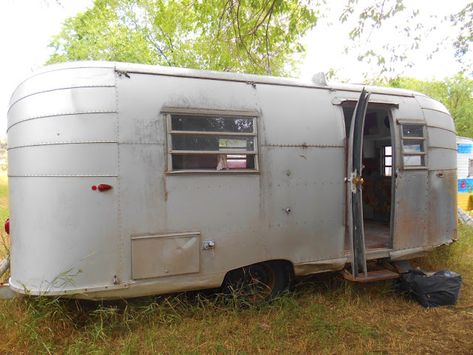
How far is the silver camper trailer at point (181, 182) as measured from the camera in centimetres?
374

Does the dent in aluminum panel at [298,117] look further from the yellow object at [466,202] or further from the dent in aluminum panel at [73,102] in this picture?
the yellow object at [466,202]

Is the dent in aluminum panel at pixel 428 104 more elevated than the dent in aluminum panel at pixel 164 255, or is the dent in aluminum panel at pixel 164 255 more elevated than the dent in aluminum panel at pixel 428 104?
the dent in aluminum panel at pixel 428 104

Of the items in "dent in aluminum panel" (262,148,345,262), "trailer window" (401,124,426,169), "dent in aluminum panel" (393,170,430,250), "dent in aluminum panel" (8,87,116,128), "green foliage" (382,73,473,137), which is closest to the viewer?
"dent in aluminum panel" (8,87,116,128)

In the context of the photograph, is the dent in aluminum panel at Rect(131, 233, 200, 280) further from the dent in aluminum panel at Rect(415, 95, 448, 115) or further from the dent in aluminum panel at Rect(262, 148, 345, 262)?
the dent in aluminum panel at Rect(415, 95, 448, 115)

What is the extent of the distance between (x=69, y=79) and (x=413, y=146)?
441 cm

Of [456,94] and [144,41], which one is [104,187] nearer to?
[144,41]

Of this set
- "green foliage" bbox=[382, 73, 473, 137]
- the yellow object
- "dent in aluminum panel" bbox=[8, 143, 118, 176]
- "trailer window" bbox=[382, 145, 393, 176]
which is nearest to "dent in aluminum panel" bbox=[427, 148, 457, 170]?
"trailer window" bbox=[382, 145, 393, 176]

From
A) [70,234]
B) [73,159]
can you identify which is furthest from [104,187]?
[70,234]

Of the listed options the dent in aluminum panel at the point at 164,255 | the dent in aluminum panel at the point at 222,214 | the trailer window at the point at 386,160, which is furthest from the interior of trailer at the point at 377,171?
the dent in aluminum panel at the point at 164,255

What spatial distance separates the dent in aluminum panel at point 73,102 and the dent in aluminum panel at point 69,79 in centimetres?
6

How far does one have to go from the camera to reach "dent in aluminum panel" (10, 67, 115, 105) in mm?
3824

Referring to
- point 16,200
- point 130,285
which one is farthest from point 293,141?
point 16,200

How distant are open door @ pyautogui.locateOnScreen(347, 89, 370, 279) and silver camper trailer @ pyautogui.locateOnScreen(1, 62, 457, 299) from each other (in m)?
0.02

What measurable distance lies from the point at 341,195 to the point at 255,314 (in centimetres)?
176
